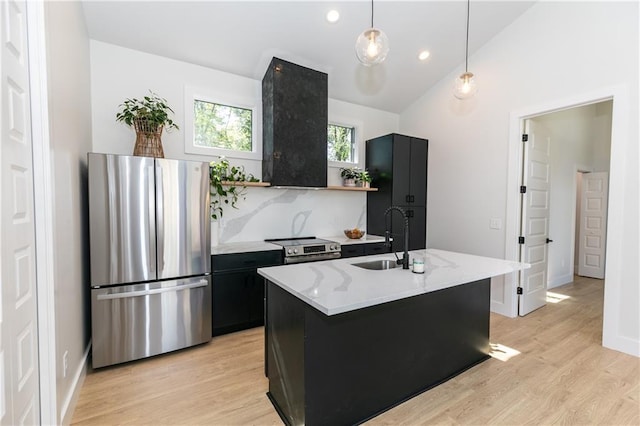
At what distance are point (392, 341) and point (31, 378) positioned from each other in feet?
6.31

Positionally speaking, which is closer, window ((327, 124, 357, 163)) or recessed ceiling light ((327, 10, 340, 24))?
recessed ceiling light ((327, 10, 340, 24))

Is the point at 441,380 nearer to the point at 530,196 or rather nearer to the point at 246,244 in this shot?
the point at 246,244

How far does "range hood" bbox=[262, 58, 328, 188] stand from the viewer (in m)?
3.22

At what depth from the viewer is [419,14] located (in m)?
3.05

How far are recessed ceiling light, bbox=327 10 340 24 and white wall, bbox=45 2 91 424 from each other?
2.10m

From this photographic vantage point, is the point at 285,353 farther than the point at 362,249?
No

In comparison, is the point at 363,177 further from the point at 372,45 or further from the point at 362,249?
the point at 372,45

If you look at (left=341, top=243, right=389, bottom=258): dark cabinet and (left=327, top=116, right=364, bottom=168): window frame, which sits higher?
(left=327, top=116, right=364, bottom=168): window frame

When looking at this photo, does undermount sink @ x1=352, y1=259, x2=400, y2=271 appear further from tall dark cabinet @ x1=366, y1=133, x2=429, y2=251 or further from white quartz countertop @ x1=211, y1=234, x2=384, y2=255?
tall dark cabinet @ x1=366, y1=133, x2=429, y2=251

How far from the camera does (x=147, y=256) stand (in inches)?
93.7

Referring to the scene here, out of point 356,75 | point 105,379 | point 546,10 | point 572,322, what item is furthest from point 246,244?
point 546,10

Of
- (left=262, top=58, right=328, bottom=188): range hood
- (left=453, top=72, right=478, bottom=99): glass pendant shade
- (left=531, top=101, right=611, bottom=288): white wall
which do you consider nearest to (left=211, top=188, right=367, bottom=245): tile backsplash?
(left=262, top=58, right=328, bottom=188): range hood

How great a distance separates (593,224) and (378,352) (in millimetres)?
5831

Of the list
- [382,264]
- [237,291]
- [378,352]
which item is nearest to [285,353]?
[378,352]
